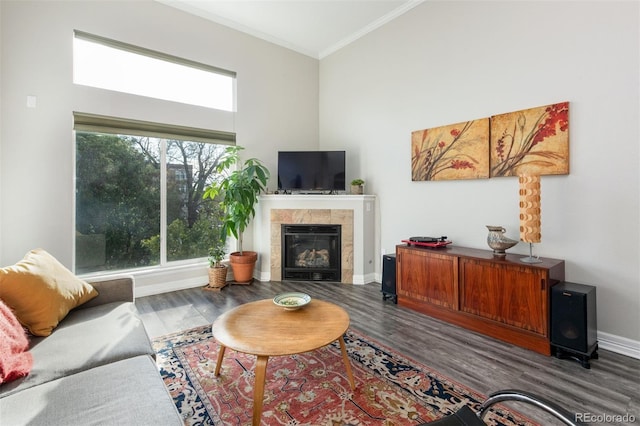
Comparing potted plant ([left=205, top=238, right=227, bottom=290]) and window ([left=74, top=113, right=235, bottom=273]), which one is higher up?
window ([left=74, top=113, right=235, bottom=273])

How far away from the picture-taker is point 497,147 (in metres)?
3.08

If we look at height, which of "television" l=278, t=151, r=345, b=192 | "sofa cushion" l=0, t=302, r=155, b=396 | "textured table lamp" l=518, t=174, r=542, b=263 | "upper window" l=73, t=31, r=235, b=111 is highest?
"upper window" l=73, t=31, r=235, b=111

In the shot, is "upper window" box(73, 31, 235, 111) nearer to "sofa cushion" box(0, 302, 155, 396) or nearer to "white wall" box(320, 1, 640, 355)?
"white wall" box(320, 1, 640, 355)

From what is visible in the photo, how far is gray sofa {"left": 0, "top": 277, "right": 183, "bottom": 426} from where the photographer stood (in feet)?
3.60

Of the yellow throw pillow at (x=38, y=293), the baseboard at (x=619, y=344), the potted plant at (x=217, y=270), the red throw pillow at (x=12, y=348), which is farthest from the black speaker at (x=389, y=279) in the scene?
the red throw pillow at (x=12, y=348)

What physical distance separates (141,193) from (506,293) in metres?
4.12

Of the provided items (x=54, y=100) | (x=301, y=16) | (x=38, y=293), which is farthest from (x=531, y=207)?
(x=54, y=100)

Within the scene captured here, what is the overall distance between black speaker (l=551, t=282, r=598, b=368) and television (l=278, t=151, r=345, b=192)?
2881 millimetres

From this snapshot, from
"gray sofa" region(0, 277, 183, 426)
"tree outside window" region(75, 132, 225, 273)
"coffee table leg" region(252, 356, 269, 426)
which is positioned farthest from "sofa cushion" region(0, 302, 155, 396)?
"tree outside window" region(75, 132, 225, 273)

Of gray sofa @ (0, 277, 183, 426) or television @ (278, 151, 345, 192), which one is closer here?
gray sofa @ (0, 277, 183, 426)

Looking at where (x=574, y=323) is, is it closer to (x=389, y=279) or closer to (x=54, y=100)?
(x=389, y=279)

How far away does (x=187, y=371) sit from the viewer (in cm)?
211

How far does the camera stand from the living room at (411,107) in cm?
243

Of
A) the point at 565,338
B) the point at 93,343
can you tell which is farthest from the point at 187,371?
the point at 565,338
